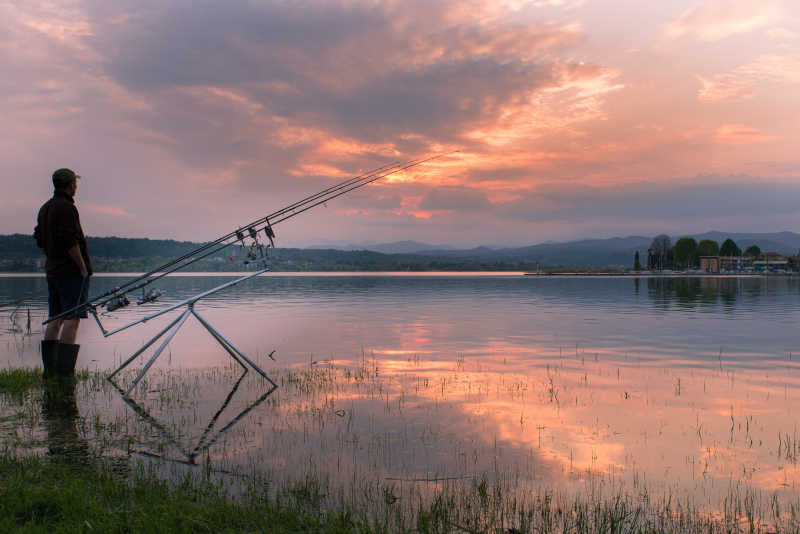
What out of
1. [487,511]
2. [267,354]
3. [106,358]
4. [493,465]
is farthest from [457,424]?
[106,358]

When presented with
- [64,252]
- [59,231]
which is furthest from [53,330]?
[59,231]

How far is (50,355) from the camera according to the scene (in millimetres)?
11039

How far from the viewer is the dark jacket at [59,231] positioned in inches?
393

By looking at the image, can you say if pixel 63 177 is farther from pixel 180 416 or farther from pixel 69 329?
pixel 180 416

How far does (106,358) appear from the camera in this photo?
17578 mm

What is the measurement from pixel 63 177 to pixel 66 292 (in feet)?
7.44

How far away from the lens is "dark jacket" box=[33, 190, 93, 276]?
998 cm

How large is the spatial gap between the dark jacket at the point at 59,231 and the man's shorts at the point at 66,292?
0.39ft

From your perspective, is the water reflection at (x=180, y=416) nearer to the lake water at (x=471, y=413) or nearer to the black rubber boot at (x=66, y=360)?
the lake water at (x=471, y=413)

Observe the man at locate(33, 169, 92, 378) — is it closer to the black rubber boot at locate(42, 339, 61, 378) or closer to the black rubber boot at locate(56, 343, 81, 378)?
the black rubber boot at locate(42, 339, 61, 378)

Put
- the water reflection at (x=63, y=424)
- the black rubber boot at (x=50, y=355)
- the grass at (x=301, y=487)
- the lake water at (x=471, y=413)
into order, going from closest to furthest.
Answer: the grass at (x=301, y=487), the water reflection at (x=63, y=424), the lake water at (x=471, y=413), the black rubber boot at (x=50, y=355)

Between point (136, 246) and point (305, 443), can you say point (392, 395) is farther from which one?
point (136, 246)

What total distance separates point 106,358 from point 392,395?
1127 centimetres

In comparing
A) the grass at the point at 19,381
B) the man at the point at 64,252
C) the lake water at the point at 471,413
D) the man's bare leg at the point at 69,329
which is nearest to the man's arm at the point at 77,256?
the man at the point at 64,252
